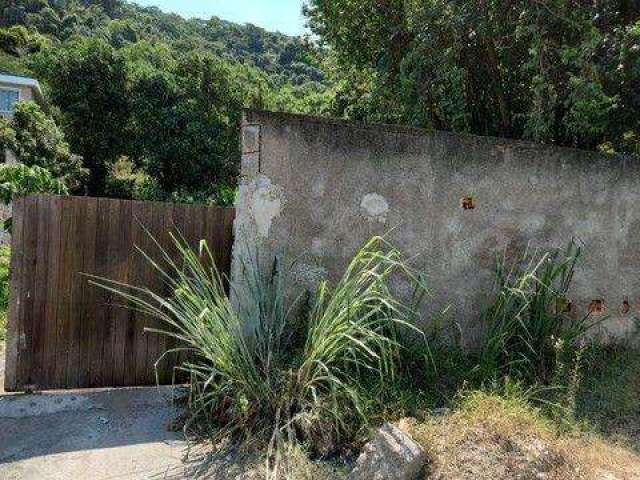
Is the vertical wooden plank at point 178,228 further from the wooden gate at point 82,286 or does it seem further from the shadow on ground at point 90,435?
the shadow on ground at point 90,435

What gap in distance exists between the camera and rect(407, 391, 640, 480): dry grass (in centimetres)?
261

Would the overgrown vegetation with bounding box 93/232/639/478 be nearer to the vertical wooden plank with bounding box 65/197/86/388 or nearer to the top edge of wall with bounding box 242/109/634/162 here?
the vertical wooden plank with bounding box 65/197/86/388

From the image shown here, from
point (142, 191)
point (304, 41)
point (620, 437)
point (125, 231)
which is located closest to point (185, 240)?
point (125, 231)

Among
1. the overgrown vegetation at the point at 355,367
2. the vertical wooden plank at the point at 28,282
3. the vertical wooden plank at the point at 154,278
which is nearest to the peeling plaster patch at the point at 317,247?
the overgrown vegetation at the point at 355,367

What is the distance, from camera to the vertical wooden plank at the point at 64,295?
372 centimetres

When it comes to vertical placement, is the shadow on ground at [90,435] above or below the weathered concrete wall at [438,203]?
below

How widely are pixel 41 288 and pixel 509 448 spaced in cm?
309

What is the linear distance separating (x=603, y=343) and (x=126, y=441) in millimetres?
3891

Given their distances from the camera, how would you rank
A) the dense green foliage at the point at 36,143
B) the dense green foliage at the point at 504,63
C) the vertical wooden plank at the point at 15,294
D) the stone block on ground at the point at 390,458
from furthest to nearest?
the dense green foliage at the point at 36,143 < the dense green foliage at the point at 504,63 < the vertical wooden plank at the point at 15,294 < the stone block on ground at the point at 390,458

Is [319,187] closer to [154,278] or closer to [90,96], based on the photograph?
[154,278]

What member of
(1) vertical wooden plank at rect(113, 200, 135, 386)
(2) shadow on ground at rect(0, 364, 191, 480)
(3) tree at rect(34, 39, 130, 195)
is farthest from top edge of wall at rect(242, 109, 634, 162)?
(3) tree at rect(34, 39, 130, 195)

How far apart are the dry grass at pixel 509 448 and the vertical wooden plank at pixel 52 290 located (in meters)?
2.47

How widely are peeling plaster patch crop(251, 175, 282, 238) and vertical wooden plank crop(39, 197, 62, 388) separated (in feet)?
4.38

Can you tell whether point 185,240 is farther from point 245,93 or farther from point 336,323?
point 245,93
